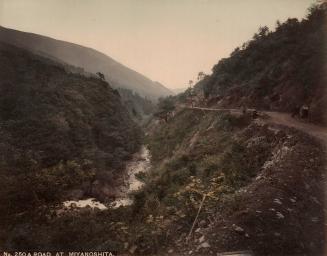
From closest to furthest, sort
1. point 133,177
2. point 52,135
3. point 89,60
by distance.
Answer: point 52,135 → point 133,177 → point 89,60

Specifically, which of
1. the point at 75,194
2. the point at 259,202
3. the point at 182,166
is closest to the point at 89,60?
the point at 75,194

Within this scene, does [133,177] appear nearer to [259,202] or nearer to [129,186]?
[129,186]

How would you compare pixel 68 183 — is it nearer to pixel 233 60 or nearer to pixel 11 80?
pixel 11 80

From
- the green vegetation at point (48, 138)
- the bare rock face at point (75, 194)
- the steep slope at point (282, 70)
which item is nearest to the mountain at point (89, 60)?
the green vegetation at point (48, 138)

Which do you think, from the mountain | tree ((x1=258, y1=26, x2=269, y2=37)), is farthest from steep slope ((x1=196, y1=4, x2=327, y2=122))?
the mountain

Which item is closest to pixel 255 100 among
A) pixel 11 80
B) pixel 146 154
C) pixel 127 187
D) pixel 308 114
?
pixel 308 114

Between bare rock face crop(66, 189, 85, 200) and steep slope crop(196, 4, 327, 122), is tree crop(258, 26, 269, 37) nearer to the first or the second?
steep slope crop(196, 4, 327, 122)

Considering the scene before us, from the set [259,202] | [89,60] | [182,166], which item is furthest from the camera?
[89,60]
